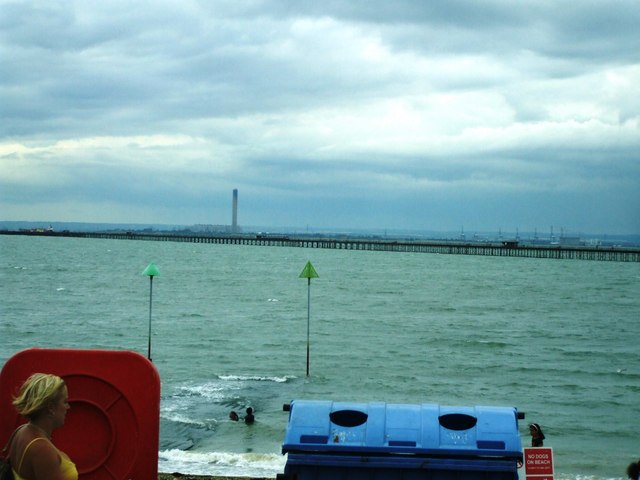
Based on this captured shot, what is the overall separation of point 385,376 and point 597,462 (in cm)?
1100

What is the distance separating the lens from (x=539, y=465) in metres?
8.14

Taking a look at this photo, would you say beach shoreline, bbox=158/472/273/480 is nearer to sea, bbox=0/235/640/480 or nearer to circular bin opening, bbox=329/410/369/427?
sea, bbox=0/235/640/480

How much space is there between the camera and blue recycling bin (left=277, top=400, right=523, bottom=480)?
682 cm

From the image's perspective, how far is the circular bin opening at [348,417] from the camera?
283 inches

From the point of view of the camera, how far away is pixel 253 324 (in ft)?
142

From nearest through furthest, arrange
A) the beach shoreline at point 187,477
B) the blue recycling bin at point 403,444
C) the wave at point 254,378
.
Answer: the blue recycling bin at point 403,444 < the beach shoreline at point 187,477 < the wave at point 254,378

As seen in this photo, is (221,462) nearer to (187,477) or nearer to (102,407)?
(187,477)

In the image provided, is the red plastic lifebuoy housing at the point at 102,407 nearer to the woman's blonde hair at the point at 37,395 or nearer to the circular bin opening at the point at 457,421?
the woman's blonde hair at the point at 37,395

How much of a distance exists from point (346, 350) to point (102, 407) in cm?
2716

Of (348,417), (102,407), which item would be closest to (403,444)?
(348,417)

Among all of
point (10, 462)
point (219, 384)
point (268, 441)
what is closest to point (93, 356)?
point (10, 462)

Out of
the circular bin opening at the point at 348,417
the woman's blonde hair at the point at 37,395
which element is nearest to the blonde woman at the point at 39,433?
the woman's blonde hair at the point at 37,395

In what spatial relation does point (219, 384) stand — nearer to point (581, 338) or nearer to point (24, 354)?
point (24, 354)

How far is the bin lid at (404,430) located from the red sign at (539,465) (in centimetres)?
121
